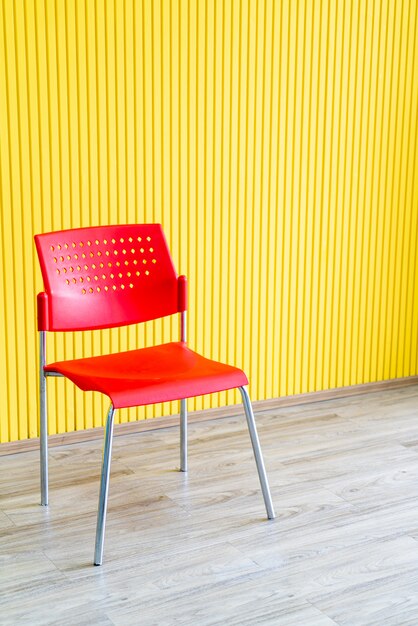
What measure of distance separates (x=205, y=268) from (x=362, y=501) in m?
0.96

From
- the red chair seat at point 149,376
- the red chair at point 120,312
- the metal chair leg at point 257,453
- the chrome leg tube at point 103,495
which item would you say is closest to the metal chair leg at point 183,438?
the red chair at point 120,312

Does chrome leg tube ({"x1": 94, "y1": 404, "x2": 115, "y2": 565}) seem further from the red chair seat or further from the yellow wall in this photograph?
the yellow wall

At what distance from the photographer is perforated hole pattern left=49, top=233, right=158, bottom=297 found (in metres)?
2.60

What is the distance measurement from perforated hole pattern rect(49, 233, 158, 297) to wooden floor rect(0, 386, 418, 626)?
58 cm

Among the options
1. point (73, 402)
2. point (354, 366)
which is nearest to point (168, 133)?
point (73, 402)

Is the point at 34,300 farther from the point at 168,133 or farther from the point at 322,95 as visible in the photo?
the point at 322,95

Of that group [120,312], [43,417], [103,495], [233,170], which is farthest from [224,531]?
[233,170]

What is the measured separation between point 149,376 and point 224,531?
45cm

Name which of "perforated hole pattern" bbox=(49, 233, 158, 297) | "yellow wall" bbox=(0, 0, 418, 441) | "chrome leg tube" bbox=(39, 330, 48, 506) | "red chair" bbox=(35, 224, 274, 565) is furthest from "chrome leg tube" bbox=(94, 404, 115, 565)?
"yellow wall" bbox=(0, 0, 418, 441)

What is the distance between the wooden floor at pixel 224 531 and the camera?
2145 mm

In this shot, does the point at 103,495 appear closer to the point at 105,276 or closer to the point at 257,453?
the point at 257,453

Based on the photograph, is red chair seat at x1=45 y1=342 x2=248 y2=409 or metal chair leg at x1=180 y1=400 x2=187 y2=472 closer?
red chair seat at x1=45 y1=342 x2=248 y2=409

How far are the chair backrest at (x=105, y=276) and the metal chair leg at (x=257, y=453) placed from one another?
16.2 inches

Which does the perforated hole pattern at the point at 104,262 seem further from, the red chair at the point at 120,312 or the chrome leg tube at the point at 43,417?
the chrome leg tube at the point at 43,417
